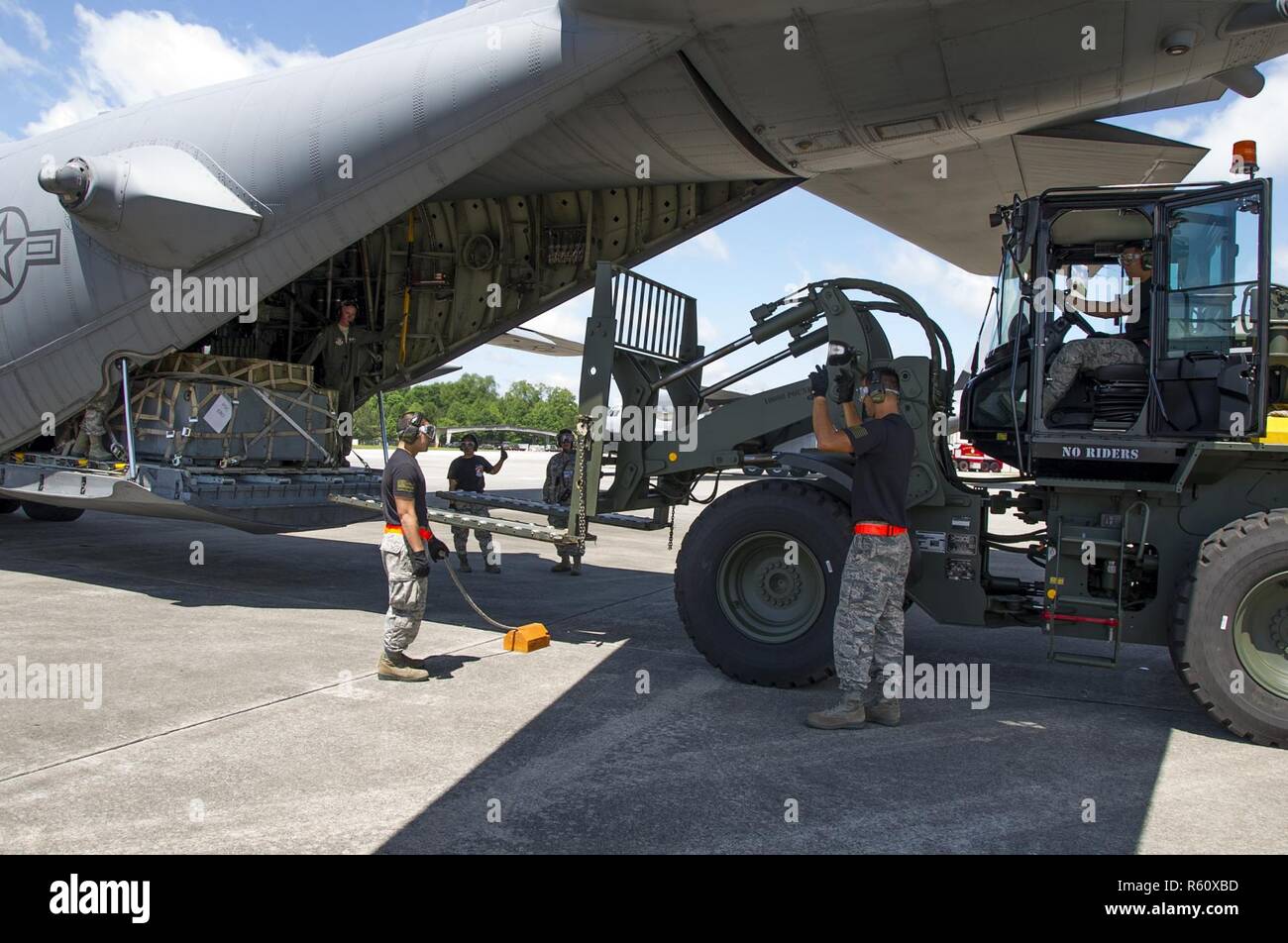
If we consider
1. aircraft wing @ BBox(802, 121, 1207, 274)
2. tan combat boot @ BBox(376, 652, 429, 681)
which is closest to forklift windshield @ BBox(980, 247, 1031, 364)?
aircraft wing @ BBox(802, 121, 1207, 274)

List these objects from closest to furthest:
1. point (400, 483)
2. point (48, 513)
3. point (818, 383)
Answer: point (818, 383) → point (400, 483) → point (48, 513)

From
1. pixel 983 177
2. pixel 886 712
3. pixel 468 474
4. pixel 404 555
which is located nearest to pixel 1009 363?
pixel 886 712

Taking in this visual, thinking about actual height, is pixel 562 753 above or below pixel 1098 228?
below

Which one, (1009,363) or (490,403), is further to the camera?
(490,403)

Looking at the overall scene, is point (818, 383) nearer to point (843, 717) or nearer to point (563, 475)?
point (843, 717)

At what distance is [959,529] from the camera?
5734 millimetres

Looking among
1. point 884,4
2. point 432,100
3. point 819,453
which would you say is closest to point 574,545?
point 819,453

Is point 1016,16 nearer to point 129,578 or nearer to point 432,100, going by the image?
point 432,100

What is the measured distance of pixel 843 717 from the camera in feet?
16.3

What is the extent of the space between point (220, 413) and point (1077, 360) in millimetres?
6945

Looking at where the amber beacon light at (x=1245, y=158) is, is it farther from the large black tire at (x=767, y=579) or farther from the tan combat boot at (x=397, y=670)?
the tan combat boot at (x=397, y=670)

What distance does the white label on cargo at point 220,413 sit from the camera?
8125mm

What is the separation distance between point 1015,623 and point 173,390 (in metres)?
7.14

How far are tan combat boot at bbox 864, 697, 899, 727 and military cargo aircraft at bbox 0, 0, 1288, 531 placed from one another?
436 cm
